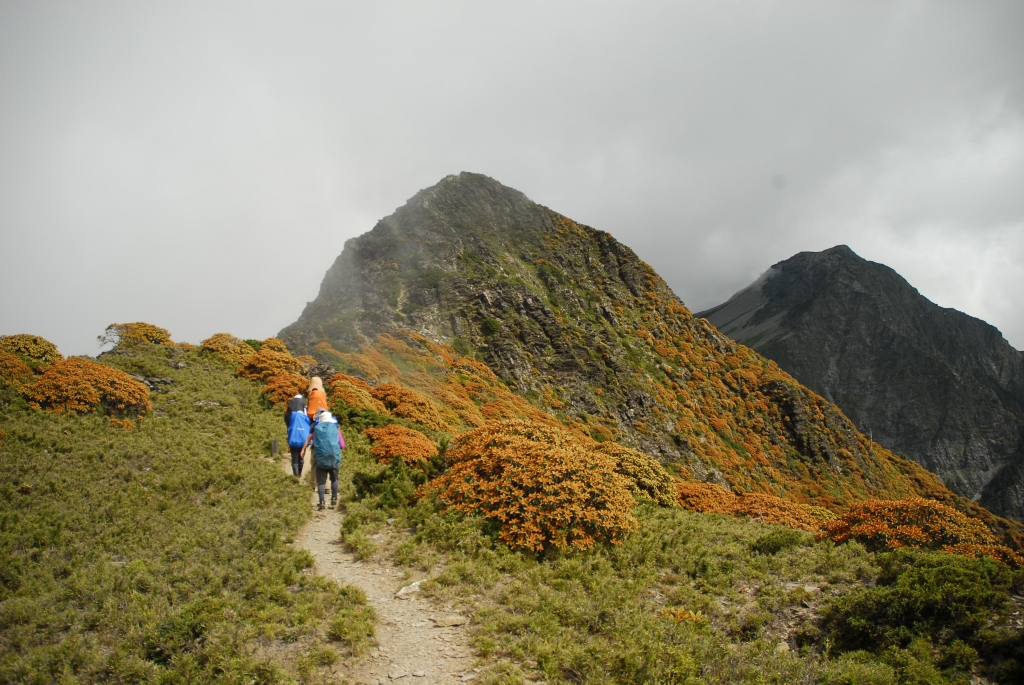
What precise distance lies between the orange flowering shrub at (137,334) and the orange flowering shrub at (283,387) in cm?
634

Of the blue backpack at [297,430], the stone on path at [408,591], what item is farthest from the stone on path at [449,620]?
the blue backpack at [297,430]

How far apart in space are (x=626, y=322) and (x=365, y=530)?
5247 centimetres

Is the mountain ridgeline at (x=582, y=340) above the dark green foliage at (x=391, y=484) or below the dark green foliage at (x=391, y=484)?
above

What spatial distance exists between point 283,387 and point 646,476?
14.9 meters

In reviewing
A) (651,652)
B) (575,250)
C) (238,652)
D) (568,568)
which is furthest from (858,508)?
(575,250)

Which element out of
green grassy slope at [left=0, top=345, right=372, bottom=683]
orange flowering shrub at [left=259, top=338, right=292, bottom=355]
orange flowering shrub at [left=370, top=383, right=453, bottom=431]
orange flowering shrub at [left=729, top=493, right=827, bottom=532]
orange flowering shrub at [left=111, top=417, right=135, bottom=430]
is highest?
orange flowering shrub at [left=259, top=338, right=292, bottom=355]

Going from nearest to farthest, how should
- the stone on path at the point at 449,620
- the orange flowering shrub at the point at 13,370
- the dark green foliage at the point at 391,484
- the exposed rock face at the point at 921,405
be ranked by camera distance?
the stone on path at the point at 449,620
the dark green foliage at the point at 391,484
the orange flowering shrub at the point at 13,370
the exposed rock face at the point at 921,405

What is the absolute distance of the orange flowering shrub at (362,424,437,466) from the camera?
1526 centimetres

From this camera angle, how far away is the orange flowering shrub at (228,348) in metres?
25.5

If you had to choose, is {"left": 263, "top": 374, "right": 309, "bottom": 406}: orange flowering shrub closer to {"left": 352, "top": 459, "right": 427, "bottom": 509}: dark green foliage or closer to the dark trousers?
{"left": 352, "top": 459, "right": 427, "bottom": 509}: dark green foliage

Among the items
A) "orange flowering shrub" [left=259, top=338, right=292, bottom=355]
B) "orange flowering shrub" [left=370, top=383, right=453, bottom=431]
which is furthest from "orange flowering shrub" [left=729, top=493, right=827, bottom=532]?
"orange flowering shrub" [left=259, top=338, right=292, bottom=355]

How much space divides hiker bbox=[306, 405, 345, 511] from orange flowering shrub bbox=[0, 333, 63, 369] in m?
12.7

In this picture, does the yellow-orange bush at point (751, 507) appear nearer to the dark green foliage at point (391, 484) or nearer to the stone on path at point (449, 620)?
the dark green foliage at point (391, 484)

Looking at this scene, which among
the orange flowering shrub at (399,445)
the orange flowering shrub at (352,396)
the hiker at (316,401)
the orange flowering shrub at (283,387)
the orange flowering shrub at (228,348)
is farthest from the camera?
the orange flowering shrub at (228,348)
